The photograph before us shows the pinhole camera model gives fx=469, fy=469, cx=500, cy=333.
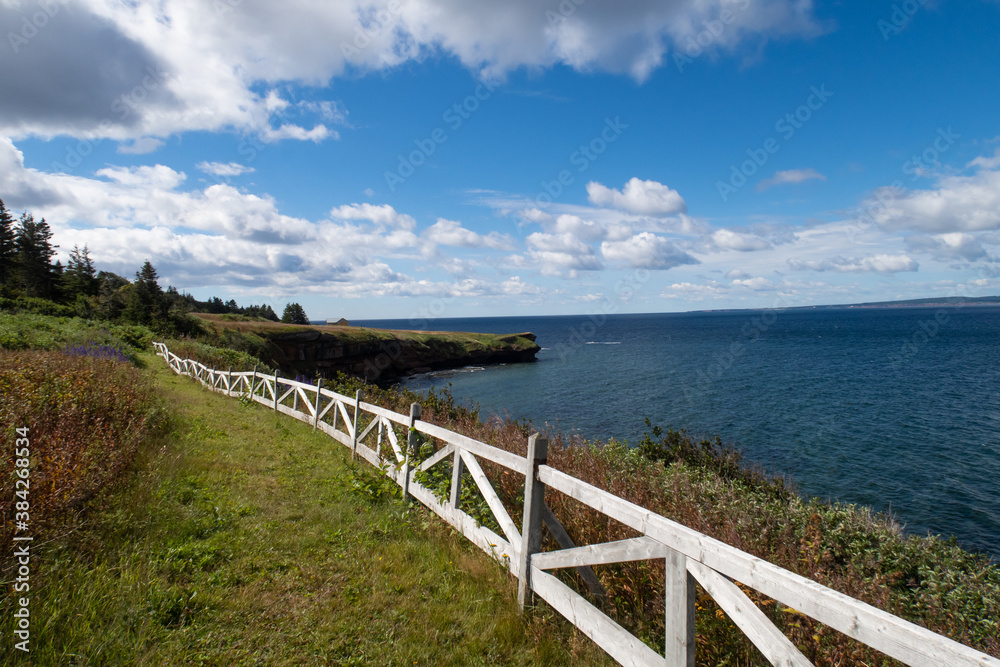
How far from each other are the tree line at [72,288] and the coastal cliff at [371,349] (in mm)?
5057

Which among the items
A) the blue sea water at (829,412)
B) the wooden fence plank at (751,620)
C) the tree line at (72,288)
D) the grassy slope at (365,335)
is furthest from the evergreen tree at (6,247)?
the wooden fence plank at (751,620)

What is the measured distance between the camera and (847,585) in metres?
4.29

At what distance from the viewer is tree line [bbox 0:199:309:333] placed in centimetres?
3578

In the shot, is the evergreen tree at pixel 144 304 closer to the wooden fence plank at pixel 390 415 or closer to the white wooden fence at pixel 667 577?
the wooden fence plank at pixel 390 415

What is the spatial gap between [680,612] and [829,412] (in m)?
28.7

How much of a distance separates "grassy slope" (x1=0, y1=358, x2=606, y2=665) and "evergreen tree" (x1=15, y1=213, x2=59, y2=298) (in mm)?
62673

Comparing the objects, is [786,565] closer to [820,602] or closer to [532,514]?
[532,514]

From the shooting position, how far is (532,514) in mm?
4301

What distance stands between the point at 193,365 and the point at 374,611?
67.8ft

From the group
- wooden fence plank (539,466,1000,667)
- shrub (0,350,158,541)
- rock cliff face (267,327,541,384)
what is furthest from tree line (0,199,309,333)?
wooden fence plank (539,466,1000,667)

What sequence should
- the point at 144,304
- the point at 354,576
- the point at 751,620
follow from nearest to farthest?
1. the point at 751,620
2. the point at 354,576
3. the point at 144,304

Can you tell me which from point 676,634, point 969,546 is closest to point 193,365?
point 676,634

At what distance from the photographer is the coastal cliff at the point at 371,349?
46.6 meters

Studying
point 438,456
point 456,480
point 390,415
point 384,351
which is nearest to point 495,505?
point 456,480
